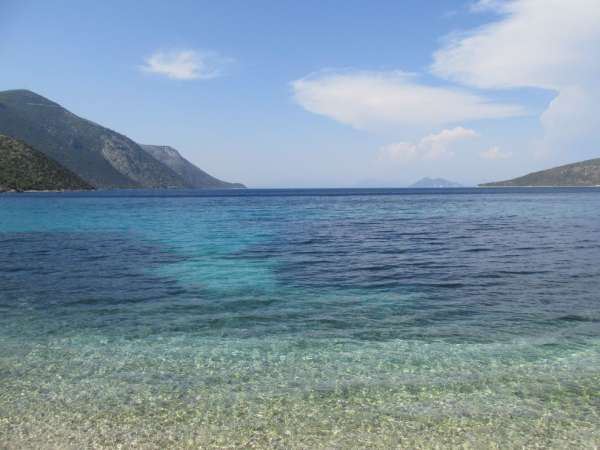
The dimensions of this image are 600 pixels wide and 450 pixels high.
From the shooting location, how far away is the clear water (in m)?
10.3

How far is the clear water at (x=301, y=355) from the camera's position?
10.3 metres

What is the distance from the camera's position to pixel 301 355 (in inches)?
584

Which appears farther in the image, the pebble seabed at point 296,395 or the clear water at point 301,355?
the clear water at point 301,355

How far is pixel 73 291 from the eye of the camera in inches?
980

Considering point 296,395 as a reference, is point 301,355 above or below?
above

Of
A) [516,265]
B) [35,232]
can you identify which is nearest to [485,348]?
[516,265]

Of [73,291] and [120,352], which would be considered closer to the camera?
[120,352]

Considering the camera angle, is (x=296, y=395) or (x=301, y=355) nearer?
(x=296, y=395)

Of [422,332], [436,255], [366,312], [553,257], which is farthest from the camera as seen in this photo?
[436,255]

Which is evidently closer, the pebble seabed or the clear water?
the pebble seabed

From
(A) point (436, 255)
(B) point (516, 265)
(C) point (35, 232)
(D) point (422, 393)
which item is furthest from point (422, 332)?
(C) point (35, 232)

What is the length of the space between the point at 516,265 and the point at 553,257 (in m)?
5.42

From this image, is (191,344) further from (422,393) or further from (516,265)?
(516,265)

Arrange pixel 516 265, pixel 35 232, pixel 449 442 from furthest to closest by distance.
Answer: pixel 35 232 → pixel 516 265 → pixel 449 442
